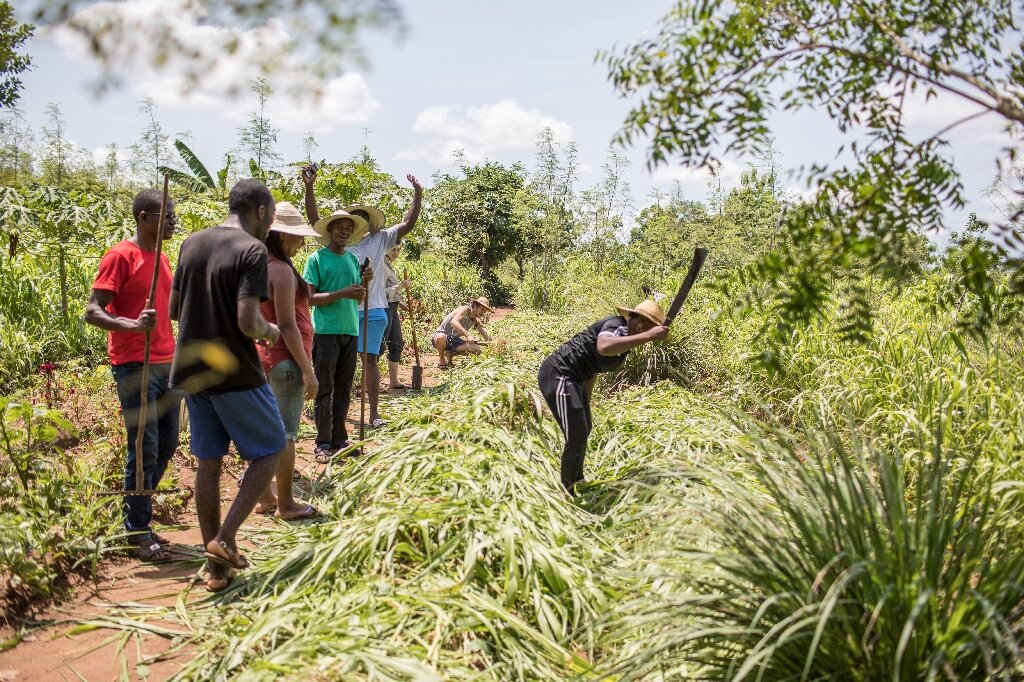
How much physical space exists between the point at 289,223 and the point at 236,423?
1.30 metres

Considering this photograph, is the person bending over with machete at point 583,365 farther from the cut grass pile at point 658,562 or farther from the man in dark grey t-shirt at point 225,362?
the man in dark grey t-shirt at point 225,362

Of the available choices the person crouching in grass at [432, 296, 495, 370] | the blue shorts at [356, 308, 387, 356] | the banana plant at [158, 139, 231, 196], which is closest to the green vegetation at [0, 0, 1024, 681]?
the blue shorts at [356, 308, 387, 356]

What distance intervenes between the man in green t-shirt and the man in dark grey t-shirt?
1607 mm

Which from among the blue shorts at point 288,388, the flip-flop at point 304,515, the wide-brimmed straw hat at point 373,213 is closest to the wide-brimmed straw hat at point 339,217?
the wide-brimmed straw hat at point 373,213

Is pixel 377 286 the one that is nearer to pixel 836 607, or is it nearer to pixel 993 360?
pixel 993 360

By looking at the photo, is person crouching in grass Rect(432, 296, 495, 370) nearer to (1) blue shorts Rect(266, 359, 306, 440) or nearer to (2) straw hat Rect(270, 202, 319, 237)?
(1) blue shorts Rect(266, 359, 306, 440)

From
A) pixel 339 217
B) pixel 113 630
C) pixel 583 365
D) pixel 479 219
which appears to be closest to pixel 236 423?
pixel 113 630

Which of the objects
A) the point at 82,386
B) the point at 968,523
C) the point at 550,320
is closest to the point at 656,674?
the point at 968,523

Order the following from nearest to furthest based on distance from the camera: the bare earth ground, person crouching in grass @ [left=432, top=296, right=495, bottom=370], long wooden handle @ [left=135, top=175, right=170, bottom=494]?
1. the bare earth ground
2. long wooden handle @ [left=135, top=175, right=170, bottom=494]
3. person crouching in grass @ [left=432, top=296, right=495, bottom=370]

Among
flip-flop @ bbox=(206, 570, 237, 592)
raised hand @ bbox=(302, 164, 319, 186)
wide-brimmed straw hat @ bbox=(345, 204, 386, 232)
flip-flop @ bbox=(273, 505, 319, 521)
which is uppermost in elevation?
raised hand @ bbox=(302, 164, 319, 186)

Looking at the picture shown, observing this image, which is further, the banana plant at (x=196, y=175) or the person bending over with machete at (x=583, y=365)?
the banana plant at (x=196, y=175)

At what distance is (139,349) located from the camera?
12.6 feet

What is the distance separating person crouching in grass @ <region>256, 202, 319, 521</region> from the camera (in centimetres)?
411

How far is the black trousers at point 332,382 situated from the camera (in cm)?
525
